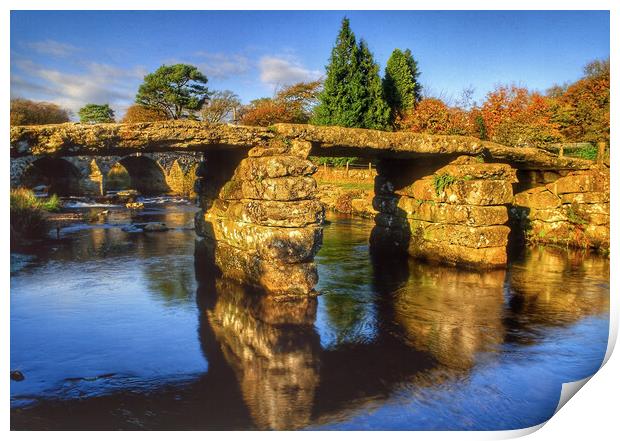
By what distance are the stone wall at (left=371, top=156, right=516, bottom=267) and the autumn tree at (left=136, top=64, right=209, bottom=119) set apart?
1209 inches

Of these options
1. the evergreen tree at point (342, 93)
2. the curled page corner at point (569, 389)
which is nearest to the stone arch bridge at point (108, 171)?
the evergreen tree at point (342, 93)

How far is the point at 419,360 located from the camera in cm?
586

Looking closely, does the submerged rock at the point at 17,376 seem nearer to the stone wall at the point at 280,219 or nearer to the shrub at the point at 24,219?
the stone wall at the point at 280,219

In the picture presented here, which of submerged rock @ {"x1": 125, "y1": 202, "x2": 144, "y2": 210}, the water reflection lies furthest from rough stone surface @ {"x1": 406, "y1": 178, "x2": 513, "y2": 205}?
submerged rock @ {"x1": 125, "y1": 202, "x2": 144, "y2": 210}

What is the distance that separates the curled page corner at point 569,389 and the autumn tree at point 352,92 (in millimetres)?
21695

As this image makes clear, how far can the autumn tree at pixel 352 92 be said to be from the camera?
84.6ft

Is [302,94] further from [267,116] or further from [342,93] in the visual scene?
[342,93]

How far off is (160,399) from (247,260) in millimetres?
4026

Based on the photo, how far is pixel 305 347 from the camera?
6273mm

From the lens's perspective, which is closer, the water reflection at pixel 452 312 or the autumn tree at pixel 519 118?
the water reflection at pixel 452 312

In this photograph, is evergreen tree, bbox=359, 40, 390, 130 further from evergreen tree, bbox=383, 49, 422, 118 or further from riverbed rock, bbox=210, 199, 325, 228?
riverbed rock, bbox=210, 199, 325, 228

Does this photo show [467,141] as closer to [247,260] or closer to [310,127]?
[310,127]

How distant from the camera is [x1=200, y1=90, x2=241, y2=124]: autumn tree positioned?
4458 centimetres

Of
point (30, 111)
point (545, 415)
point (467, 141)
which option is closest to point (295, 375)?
A: point (545, 415)
